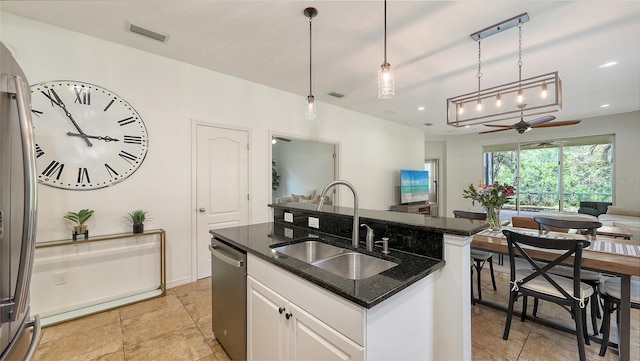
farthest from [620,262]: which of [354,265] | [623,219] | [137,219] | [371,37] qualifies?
[623,219]

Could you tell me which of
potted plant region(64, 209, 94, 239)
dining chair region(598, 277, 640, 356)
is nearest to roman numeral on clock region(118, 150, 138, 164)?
potted plant region(64, 209, 94, 239)

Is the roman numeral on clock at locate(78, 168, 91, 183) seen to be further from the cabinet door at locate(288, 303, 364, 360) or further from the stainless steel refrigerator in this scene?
the cabinet door at locate(288, 303, 364, 360)

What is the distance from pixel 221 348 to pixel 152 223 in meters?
1.71

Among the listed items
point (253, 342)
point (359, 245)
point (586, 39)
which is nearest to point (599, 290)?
point (359, 245)

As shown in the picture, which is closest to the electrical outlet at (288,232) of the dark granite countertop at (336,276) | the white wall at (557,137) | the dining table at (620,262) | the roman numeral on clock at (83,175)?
the dark granite countertop at (336,276)

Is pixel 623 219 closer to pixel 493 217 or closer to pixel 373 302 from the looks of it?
pixel 493 217

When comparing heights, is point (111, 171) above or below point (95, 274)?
above

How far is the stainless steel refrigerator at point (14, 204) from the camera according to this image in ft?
2.97

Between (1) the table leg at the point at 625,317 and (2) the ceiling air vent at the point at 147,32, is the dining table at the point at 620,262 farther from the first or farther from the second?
(2) the ceiling air vent at the point at 147,32

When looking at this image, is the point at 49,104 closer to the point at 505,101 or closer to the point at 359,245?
the point at 359,245

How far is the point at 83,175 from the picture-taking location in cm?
257

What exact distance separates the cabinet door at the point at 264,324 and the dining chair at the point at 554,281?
6.22ft

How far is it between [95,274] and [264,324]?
2256 mm

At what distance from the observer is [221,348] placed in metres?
2.02
